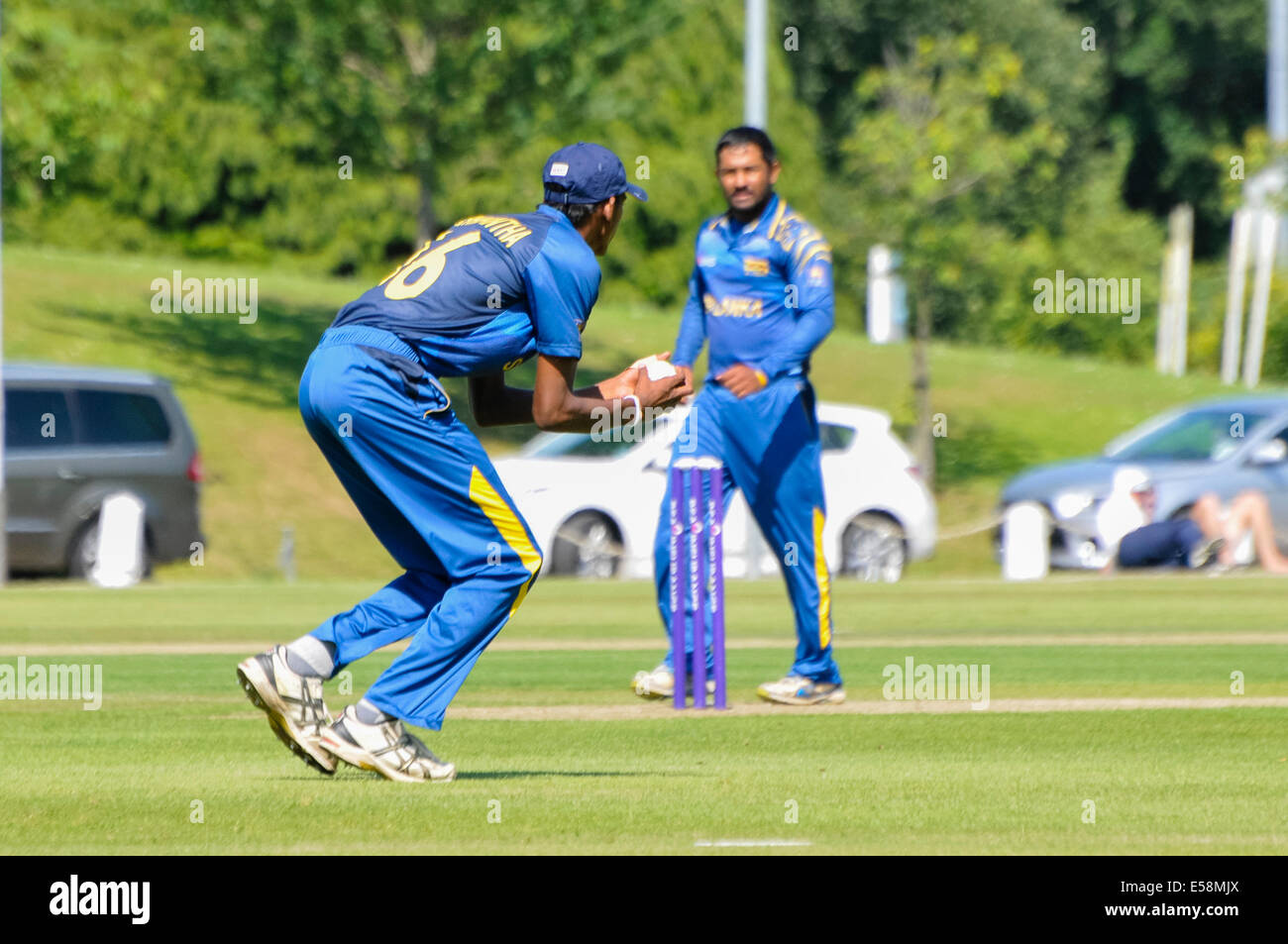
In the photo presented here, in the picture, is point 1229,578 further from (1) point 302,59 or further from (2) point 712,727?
(1) point 302,59

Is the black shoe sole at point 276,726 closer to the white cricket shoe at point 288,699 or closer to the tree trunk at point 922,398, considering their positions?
the white cricket shoe at point 288,699

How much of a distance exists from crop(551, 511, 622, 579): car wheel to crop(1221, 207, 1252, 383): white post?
31.3 metres

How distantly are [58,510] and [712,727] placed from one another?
1383cm

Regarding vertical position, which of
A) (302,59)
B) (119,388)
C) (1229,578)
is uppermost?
(302,59)

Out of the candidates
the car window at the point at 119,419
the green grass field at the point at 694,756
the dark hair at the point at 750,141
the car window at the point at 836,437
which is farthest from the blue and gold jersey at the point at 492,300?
the car window at the point at 836,437

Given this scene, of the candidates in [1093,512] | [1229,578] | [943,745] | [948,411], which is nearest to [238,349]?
[948,411]

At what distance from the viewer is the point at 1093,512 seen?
23203 mm

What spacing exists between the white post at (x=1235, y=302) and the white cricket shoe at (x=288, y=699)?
4565 cm

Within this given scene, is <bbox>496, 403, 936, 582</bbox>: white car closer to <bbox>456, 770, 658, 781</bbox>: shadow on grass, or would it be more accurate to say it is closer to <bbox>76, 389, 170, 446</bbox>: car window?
<bbox>76, 389, 170, 446</bbox>: car window

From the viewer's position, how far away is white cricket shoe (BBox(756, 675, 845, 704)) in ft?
32.6

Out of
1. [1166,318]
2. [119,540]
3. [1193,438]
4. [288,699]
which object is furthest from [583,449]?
[1166,318]

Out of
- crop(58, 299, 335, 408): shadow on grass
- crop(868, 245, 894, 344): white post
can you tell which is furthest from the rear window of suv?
crop(868, 245, 894, 344): white post

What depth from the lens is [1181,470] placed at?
22812mm

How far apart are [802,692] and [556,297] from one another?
367cm
